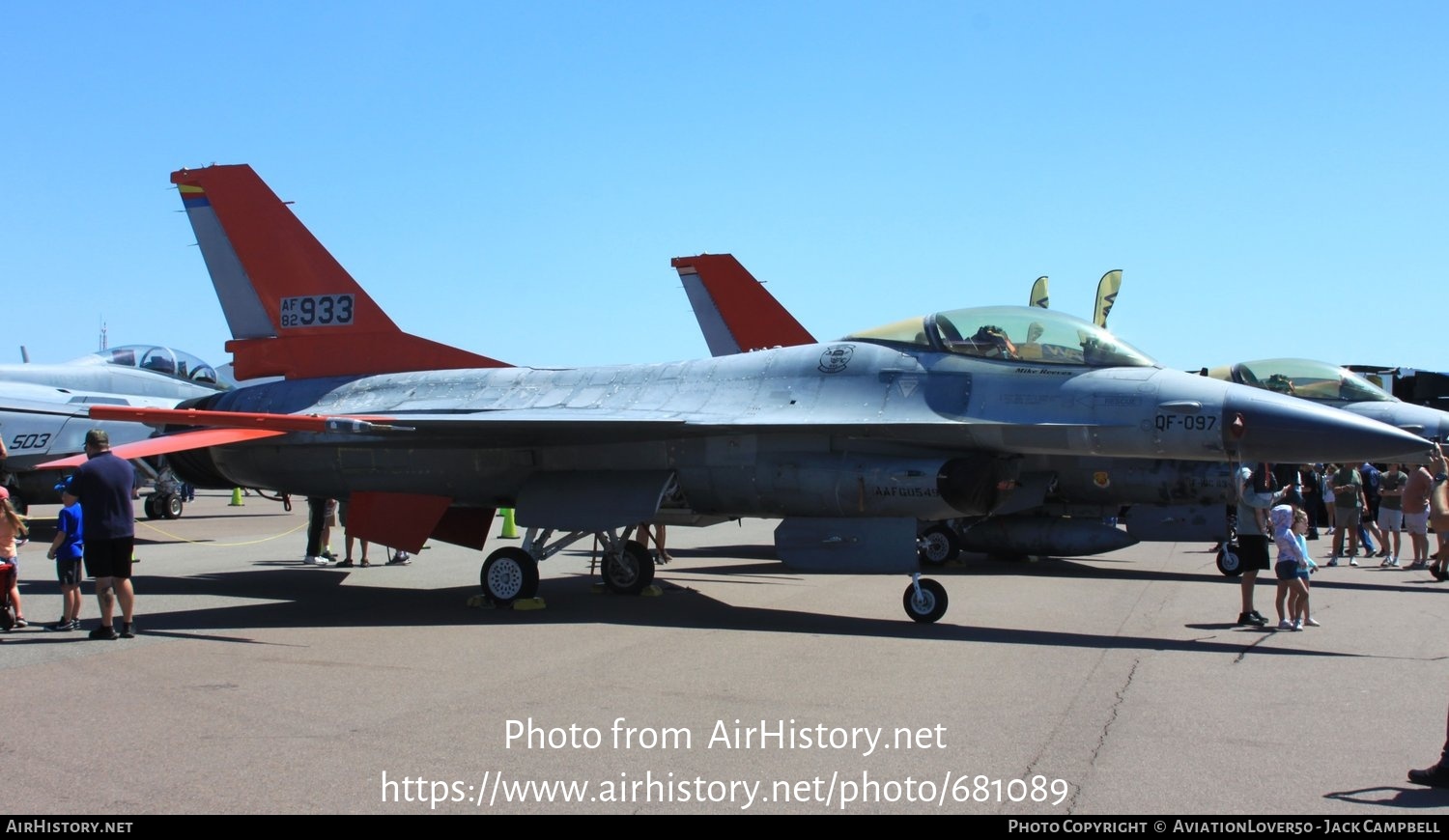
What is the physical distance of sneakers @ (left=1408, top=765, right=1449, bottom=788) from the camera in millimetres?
4746

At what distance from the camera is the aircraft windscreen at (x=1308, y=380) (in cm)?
1605

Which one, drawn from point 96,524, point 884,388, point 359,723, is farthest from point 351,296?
point 359,723

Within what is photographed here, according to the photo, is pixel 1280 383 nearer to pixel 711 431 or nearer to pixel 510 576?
pixel 711 431

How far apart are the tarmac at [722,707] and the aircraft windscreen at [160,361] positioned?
1050 centimetres

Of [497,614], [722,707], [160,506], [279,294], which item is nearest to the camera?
[722,707]

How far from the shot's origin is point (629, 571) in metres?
12.2

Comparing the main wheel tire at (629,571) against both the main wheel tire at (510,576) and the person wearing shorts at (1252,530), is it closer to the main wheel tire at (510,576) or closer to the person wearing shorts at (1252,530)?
the main wheel tire at (510,576)

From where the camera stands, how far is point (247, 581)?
519 inches

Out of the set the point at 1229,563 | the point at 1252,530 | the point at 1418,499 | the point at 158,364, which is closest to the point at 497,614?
the point at 1252,530

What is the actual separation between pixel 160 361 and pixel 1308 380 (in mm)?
18667

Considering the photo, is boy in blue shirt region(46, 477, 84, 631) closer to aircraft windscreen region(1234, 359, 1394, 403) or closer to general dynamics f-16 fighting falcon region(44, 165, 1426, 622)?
general dynamics f-16 fighting falcon region(44, 165, 1426, 622)

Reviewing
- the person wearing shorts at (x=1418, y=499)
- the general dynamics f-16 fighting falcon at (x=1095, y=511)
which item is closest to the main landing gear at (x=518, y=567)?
the general dynamics f-16 fighting falcon at (x=1095, y=511)

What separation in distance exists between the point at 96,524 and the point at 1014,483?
23.1 feet

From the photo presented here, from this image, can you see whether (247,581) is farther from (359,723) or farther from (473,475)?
(359,723)
